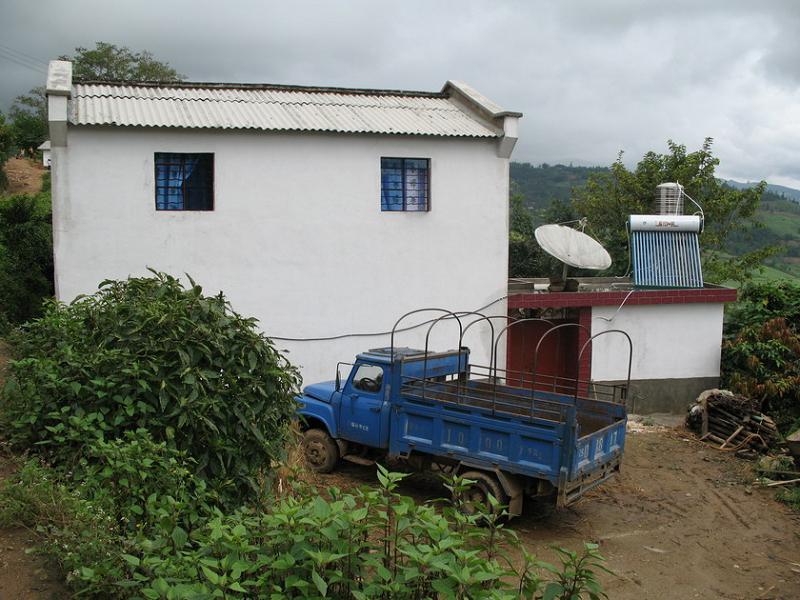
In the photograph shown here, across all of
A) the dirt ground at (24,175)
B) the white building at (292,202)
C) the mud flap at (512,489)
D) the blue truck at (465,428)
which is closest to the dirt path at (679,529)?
the mud flap at (512,489)

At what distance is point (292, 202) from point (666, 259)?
8556 millimetres

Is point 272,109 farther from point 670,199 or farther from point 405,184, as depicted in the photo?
point 670,199

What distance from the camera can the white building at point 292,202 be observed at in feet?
44.1

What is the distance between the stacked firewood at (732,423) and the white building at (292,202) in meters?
4.44

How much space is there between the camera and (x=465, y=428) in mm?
9844

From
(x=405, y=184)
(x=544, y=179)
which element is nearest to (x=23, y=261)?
(x=405, y=184)

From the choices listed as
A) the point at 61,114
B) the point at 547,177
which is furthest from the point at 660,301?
the point at 547,177

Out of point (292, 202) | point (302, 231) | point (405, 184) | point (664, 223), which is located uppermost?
point (405, 184)

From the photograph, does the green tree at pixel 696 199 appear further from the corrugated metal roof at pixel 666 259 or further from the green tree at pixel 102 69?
the green tree at pixel 102 69

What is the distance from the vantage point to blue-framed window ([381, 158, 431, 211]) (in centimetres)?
1516

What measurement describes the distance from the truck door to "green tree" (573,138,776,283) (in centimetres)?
1552

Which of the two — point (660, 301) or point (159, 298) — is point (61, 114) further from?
point (660, 301)

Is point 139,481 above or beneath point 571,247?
beneath

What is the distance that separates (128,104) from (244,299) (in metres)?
4.35
